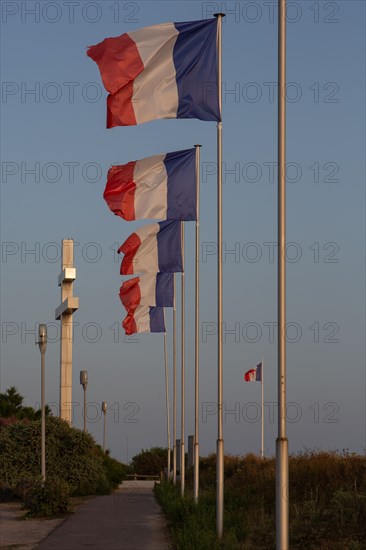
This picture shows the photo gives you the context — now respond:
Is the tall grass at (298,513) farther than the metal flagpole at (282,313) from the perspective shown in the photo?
Yes

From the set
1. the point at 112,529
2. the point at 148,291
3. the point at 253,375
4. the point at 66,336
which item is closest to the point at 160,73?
the point at 112,529

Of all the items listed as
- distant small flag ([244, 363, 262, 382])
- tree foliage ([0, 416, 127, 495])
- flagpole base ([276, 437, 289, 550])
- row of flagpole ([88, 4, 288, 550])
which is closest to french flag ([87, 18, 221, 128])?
row of flagpole ([88, 4, 288, 550])

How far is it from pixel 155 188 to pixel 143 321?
12180 mm

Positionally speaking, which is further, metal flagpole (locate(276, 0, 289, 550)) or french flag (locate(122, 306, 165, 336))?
french flag (locate(122, 306, 165, 336))

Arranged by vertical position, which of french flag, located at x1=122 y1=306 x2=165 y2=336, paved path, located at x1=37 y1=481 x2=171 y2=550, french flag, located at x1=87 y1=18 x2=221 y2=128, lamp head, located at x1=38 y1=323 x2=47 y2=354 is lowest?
paved path, located at x1=37 y1=481 x2=171 y2=550

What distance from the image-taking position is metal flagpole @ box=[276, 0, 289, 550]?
12.5 m

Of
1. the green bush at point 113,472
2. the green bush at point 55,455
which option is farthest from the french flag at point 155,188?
the green bush at point 113,472

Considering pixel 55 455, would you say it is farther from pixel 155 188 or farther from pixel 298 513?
pixel 155 188

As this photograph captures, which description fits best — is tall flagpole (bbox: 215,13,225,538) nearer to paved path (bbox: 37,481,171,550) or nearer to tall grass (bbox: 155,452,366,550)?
tall grass (bbox: 155,452,366,550)

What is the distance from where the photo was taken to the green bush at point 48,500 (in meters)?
27.3

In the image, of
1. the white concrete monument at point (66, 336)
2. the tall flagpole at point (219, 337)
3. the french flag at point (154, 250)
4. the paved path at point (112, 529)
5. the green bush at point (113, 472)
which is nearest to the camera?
the tall flagpole at point (219, 337)

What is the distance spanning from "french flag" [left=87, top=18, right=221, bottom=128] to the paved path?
7629 millimetres

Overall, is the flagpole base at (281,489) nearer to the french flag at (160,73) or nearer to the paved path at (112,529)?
the paved path at (112,529)

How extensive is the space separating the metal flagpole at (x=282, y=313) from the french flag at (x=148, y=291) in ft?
51.8
